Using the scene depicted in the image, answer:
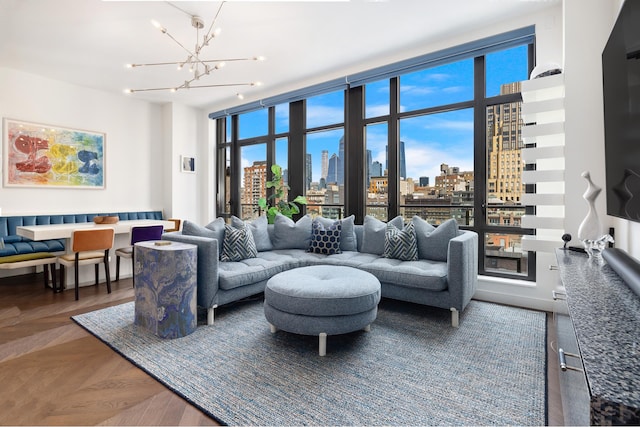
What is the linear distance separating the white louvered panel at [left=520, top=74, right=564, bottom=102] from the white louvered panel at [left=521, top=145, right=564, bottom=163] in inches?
20.3

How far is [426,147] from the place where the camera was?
13.1ft

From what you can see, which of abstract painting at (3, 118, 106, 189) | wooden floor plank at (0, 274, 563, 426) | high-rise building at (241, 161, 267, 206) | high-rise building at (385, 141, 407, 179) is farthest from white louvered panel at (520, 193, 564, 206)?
abstract painting at (3, 118, 106, 189)

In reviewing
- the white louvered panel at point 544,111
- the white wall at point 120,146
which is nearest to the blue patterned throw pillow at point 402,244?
the white louvered panel at point 544,111

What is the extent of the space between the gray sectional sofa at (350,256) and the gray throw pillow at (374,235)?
1cm

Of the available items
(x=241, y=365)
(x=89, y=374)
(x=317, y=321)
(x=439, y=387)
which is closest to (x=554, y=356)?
(x=439, y=387)

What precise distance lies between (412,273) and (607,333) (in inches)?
76.3

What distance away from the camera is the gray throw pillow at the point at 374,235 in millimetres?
3623

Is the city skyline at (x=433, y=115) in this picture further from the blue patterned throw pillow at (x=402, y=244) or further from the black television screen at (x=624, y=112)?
the black television screen at (x=624, y=112)

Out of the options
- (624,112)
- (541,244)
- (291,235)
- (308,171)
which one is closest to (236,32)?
(308,171)

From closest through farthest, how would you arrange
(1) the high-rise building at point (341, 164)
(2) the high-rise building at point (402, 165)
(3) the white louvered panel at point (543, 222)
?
1. (3) the white louvered panel at point (543, 222)
2. (2) the high-rise building at point (402, 165)
3. (1) the high-rise building at point (341, 164)

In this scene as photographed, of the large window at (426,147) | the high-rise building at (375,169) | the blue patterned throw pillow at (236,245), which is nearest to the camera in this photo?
the blue patterned throw pillow at (236,245)

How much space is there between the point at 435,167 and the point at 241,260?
260cm

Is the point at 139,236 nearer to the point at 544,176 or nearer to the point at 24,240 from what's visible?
the point at 24,240

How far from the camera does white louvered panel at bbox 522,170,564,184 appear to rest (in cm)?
260
